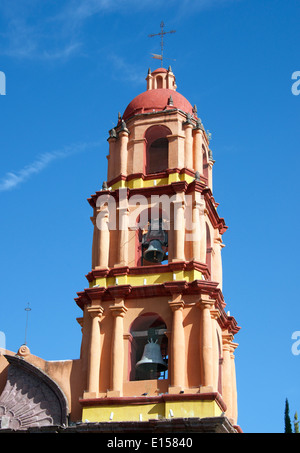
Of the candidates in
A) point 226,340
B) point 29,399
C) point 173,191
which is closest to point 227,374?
point 226,340

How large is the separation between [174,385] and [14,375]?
4604 mm

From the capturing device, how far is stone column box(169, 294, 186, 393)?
26.8 m

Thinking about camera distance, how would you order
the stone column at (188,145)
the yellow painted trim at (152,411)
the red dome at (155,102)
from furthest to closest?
the red dome at (155,102) → the stone column at (188,145) → the yellow painted trim at (152,411)

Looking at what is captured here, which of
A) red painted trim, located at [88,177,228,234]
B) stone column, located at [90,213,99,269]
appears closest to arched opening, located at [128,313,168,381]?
stone column, located at [90,213,99,269]

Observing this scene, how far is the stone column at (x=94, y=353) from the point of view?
2728 cm

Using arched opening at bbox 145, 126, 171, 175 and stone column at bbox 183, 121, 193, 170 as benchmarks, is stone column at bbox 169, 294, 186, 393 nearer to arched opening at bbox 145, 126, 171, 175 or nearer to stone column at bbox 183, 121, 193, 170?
stone column at bbox 183, 121, 193, 170

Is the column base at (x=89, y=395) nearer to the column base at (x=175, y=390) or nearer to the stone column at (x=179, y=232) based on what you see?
the column base at (x=175, y=390)

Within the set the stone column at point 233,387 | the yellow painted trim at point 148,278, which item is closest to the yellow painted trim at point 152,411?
the stone column at point 233,387

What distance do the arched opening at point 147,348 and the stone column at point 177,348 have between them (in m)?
0.75

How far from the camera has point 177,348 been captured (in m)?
27.3
